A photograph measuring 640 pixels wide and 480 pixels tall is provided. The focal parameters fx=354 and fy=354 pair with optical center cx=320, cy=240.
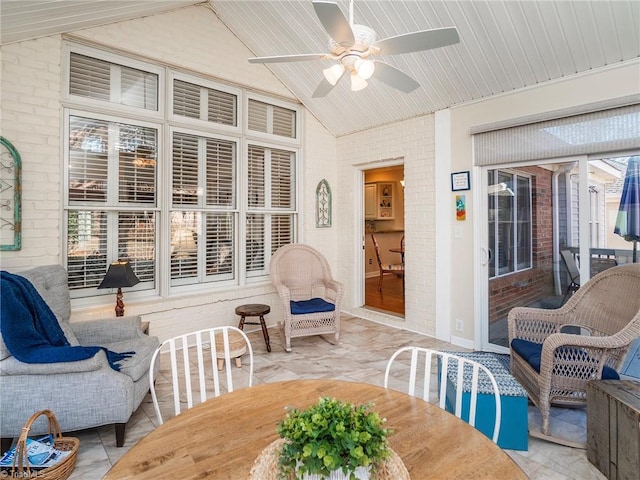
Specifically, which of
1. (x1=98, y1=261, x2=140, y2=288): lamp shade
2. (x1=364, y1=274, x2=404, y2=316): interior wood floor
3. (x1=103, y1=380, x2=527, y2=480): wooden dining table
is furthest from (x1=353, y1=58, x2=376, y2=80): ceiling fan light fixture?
(x1=364, y1=274, x2=404, y2=316): interior wood floor

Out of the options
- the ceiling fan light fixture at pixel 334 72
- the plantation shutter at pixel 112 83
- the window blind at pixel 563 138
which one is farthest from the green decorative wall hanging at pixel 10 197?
the window blind at pixel 563 138

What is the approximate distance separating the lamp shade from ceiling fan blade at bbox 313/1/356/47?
8.44 ft

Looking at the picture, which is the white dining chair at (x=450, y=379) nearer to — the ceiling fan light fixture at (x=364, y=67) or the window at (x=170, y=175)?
the ceiling fan light fixture at (x=364, y=67)

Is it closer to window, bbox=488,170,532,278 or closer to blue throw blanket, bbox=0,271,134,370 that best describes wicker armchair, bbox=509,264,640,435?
window, bbox=488,170,532,278

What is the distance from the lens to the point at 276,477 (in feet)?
2.92

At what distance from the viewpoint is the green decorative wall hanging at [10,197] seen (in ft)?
9.40

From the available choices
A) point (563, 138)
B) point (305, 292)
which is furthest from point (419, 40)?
point (305, 292)

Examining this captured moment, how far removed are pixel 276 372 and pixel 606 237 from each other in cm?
312

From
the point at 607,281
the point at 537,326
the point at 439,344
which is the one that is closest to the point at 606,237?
the point at 607,281

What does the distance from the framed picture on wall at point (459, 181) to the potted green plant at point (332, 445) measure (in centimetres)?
344

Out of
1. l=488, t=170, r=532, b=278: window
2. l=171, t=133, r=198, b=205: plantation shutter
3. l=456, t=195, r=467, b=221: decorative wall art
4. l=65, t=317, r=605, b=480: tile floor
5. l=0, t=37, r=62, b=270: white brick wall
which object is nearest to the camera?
l=65, t=317, r=605, b=480: tile floor

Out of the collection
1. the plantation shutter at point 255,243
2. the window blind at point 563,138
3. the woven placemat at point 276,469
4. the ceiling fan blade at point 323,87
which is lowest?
the woven placemat at point 276,469

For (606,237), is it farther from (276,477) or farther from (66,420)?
(66,420)

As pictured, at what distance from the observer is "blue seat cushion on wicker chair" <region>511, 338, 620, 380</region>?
2.26 m
